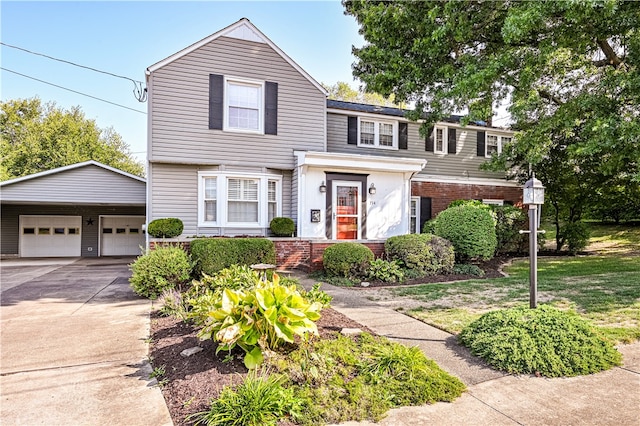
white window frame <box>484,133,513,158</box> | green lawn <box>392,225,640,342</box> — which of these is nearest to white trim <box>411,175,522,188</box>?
white window frame <box>484,133,513,158</box>

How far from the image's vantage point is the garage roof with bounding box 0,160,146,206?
14250mm

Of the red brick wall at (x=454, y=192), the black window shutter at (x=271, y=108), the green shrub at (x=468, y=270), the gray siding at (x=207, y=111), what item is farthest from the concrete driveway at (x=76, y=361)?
the red brick wall at (x=454, y=192)

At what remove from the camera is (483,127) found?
16.3 meters

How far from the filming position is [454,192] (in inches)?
593

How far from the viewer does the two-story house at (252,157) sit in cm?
1117

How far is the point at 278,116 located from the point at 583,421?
11.1 metres

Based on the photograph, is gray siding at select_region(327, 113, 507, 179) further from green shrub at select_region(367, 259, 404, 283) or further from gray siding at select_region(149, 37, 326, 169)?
green shrub at select_region(367, 259, 404, 283)

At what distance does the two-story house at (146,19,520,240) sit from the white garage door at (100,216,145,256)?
356 inches

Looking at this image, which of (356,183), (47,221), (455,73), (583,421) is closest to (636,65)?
(455,73)

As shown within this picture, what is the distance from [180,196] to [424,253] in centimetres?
752

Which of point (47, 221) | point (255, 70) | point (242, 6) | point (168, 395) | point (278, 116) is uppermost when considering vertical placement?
point (242, 6)

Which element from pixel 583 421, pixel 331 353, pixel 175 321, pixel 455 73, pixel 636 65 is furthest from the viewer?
pixel 455 73

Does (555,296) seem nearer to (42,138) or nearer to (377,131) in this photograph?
(377,131)

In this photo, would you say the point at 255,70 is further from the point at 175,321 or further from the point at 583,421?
the point at 583,421
